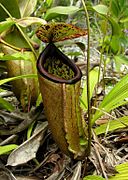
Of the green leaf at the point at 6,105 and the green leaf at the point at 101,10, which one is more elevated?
the green leaf at the point at 101,10

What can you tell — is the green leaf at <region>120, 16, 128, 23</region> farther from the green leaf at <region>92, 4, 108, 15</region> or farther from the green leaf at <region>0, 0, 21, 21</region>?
the green leaf at <region>0, 0, 21, 21</region>

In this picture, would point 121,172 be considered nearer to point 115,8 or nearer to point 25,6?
point 25,6

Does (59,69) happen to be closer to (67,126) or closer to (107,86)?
(67,126)

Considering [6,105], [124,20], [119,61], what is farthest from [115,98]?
[124,20]

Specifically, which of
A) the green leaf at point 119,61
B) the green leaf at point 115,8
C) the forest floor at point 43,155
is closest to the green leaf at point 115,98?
the forest floor at point 43,155

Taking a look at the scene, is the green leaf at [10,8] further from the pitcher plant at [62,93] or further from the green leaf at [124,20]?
the green leaf at [124,20]

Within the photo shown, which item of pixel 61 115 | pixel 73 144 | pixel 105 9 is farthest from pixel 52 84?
pixel 105 9
